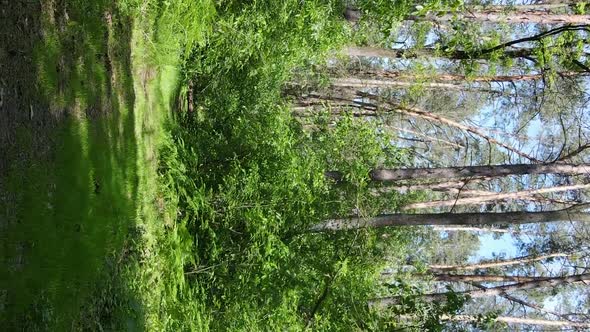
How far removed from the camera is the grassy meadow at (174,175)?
555 cm

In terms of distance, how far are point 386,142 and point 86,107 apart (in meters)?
5.65

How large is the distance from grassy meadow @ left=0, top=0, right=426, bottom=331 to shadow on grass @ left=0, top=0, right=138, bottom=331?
0.02 meters

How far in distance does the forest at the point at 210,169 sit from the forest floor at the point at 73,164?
2cm

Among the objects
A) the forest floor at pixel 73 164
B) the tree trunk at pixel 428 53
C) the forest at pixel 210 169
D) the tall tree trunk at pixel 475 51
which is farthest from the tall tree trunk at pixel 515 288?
the forest floor at pixel 73 164

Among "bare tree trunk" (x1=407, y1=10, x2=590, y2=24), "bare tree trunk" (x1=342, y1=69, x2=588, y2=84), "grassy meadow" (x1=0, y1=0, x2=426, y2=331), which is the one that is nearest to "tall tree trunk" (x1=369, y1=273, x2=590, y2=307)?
"grassy meadow" (x1=0, y1=0, x2=426, y2=331)

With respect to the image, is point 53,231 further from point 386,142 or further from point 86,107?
point 386,142

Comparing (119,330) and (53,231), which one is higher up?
(53,231)

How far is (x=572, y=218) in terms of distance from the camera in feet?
27.0

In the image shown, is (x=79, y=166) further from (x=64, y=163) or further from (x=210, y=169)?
(x=210, y=169)

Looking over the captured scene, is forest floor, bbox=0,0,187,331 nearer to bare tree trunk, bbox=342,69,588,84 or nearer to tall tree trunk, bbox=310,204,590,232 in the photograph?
tall tree trunk, bbox=310,204,590,232

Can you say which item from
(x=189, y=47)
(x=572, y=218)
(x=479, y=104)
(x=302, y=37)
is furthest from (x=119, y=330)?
(x=479, y=104)

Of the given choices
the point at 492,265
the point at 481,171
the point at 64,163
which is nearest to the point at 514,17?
the point at 481,171

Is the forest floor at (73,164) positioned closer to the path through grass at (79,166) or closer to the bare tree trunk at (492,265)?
the path through grass at (79,166)

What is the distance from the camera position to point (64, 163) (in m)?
6.21
